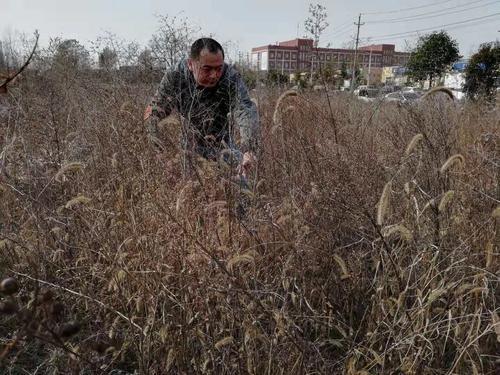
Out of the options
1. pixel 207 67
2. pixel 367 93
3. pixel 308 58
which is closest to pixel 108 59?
pixel 207 67

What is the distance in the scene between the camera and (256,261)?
1.71 meters

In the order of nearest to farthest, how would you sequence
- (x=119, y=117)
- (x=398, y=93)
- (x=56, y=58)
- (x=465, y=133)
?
(x=119, y=117)
(x=398, y=93)
(x=465, y=133)
(x=56, y=58)

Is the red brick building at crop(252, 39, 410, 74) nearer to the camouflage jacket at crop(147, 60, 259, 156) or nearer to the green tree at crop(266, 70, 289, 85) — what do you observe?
the green tree at crop(266, 70, 289, 85)

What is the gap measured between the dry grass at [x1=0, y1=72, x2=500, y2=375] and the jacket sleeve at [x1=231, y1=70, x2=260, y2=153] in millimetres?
167

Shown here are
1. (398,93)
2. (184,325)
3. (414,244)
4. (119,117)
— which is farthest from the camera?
(398,93)

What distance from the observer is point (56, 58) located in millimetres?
4707

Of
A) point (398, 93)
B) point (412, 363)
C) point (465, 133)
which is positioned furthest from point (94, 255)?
point (465, 133)

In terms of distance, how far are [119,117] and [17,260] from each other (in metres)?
0.90

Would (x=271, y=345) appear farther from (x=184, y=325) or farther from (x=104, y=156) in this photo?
(x=104, y=156)

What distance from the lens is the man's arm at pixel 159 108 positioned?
2195 mm

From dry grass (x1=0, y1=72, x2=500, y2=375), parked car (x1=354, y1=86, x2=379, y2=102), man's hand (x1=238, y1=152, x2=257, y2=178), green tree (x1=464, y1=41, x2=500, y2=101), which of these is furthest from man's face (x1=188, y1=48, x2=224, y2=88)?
green tree (x1=464, y1=41, x2=500, y2=101)

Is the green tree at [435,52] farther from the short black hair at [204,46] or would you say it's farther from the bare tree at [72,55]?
the short black hair at [204,46]

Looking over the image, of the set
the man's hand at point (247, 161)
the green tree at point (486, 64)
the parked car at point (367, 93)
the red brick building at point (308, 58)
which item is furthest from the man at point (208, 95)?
the green tree at point (486, 64)

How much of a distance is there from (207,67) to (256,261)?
62.4 inches
